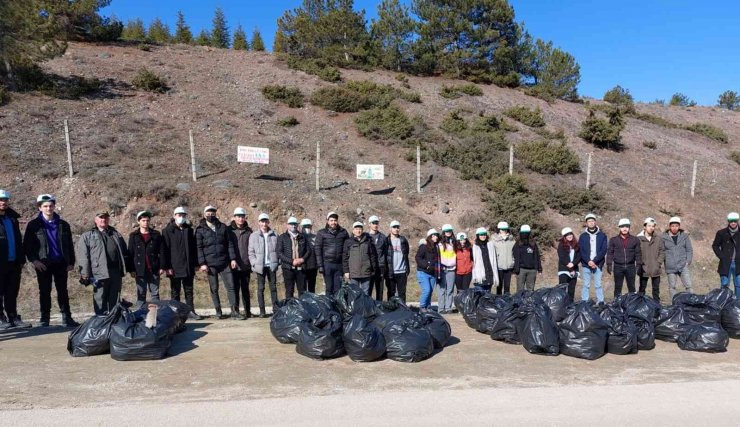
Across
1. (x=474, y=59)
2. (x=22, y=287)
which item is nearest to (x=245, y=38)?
(x=474, y=59)

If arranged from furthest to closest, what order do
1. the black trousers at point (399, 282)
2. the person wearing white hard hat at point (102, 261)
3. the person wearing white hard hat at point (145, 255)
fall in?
the black trousers at point (399, 282) < the person wearing white hard hat at point (145, 255) < the person wearing white hard hat at point (102, 261)

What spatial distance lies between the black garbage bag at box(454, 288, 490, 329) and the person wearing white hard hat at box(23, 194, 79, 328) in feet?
19.3

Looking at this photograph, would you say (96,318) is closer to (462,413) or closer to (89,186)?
(462,413)

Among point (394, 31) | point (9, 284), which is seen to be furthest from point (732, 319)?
point (394, 31)

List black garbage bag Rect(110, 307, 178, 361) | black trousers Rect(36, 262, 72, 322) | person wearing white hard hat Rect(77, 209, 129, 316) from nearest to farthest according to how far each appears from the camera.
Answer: black garbage bag Rect(110, 307, 178, 361)
black trousers Rect(36, 262, 72, 322)
person wearing white hard hat Rect(77, 209, 129, 316)

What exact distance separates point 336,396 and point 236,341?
249 centimetres

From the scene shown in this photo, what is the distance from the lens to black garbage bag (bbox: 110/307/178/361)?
6039mm

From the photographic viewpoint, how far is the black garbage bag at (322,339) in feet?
20.6

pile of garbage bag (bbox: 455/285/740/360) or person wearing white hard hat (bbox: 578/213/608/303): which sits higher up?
person wearing white hard hat (bbox: 578/213/608/303)

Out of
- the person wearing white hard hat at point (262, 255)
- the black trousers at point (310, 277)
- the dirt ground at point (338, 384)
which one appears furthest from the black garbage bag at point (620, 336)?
the person wearing white hard hat at point (262, 255)

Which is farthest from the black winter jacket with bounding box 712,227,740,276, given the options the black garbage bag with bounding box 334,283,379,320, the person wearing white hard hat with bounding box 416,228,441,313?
the black garbage bag with bounding box 334,283,379,320

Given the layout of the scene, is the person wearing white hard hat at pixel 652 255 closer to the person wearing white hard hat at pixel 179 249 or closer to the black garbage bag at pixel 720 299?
the black garbage bag at pixel 720 299

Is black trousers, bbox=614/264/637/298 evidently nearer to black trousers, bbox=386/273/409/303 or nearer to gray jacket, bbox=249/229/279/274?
black trousers, bbox=386/273/409/303

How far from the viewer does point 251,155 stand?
16.4 m
